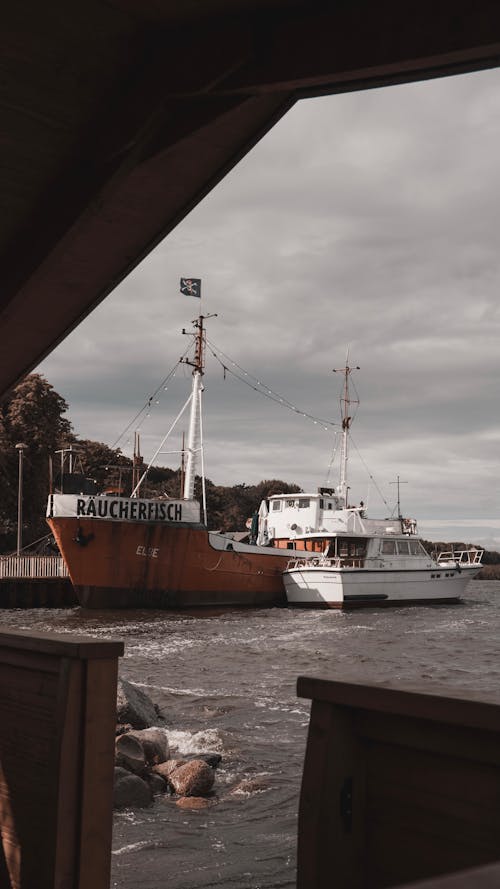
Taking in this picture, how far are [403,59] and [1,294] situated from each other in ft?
7.65

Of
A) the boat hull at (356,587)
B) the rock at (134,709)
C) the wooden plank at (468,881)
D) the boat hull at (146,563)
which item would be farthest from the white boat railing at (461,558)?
the wooden plank at (468,881)

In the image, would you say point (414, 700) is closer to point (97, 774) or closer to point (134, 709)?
point (97, 774)

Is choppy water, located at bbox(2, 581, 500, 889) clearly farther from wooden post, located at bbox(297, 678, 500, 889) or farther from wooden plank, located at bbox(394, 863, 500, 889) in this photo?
wooden plank, located at bbox(394, 863, 500, 889)

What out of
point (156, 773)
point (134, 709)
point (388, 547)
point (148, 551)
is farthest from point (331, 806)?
point (388, 547)

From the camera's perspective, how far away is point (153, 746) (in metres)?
7.71

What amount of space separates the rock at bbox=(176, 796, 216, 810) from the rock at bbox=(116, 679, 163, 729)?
2019mm

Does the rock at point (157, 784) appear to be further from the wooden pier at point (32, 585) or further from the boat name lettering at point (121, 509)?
the wooden pier at point (32, 585)

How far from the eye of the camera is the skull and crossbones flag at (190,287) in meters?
31.2

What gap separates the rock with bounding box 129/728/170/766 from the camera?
25.2ft

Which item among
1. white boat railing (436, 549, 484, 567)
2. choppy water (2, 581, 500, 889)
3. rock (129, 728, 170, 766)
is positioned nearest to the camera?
choppy water (2, 581, 500, 889)

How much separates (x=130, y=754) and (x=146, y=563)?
68.7ft

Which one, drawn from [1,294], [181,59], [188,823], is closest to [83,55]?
[181,59]

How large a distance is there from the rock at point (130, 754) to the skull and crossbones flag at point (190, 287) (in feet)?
82.8

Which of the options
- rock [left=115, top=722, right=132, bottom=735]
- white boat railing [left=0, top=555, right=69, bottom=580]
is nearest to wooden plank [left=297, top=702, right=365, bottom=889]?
rock [left=115, top=722, right=132, bottom=735]
